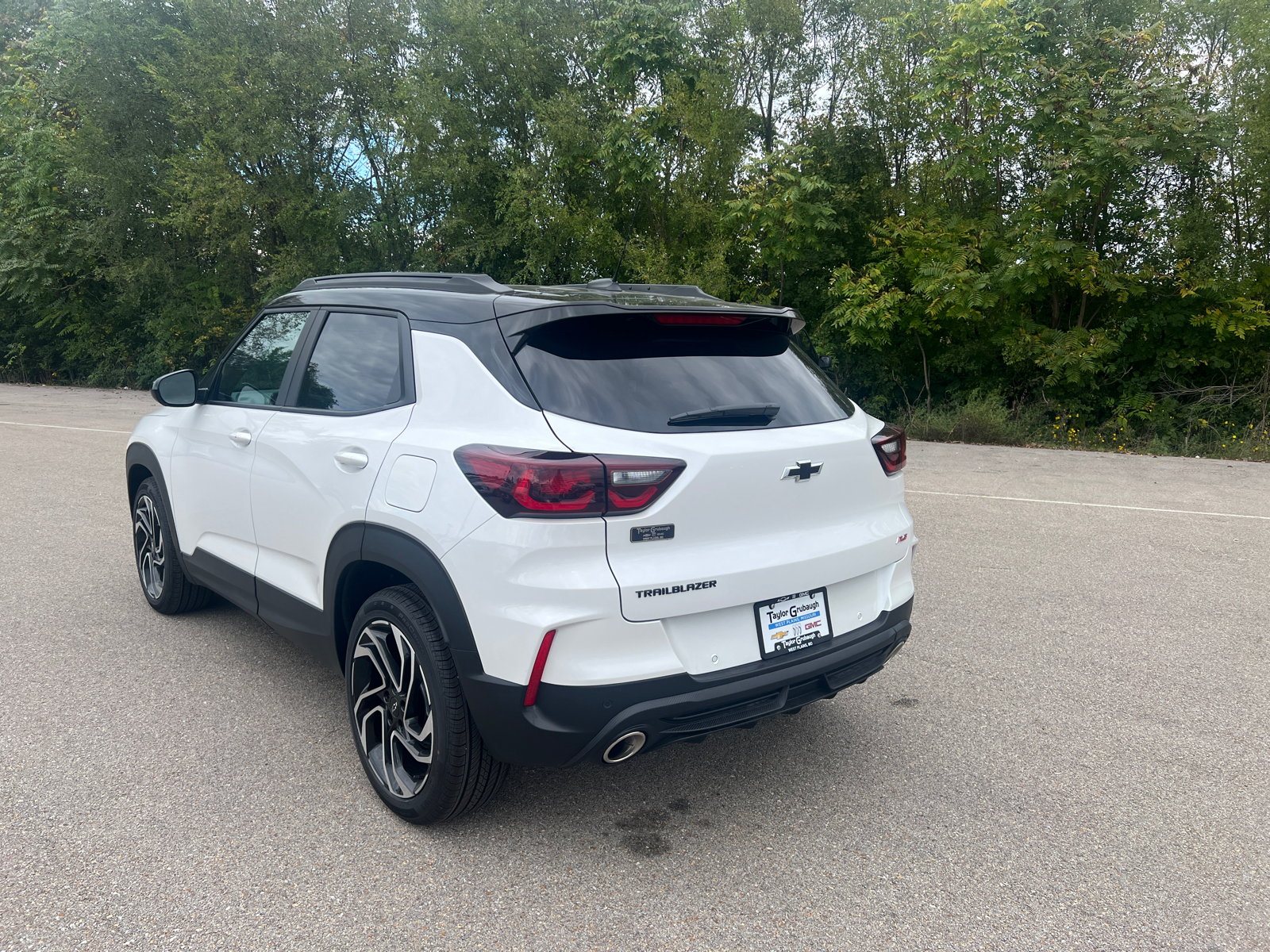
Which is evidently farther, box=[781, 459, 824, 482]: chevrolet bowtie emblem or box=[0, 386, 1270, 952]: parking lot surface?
box=[781, 459, 824, 482]: chevrolet bowtie emblem

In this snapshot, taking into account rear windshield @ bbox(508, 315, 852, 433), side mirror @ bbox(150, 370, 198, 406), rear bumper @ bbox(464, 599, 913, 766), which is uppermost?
side mirror @ bbox(150, 370, 198, 406)

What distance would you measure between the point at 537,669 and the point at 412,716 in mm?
708

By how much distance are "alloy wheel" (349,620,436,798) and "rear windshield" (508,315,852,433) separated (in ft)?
3.28

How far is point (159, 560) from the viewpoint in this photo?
511 centimetres

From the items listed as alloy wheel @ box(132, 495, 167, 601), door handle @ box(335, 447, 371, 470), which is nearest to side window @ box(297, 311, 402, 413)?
door handle @ box(335, 447, 371, 470)

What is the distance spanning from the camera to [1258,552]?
268 inches

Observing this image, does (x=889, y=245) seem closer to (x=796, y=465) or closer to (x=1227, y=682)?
(x=1227, y=682)

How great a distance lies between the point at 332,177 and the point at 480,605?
944 inches

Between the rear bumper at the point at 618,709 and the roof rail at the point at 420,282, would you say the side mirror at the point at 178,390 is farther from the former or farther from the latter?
the rear bumper at the point at 618,709

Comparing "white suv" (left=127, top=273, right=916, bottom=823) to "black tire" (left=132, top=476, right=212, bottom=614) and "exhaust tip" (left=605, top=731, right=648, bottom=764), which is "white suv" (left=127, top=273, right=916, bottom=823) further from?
"black tire" (left=132, top=476, right=212, bottom=614)

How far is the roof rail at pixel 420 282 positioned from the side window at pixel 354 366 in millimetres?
188

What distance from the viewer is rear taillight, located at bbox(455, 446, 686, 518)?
2.57m

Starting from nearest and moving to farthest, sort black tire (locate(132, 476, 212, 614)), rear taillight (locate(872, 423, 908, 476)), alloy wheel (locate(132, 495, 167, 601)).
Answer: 1. rear taillight (locate(872, 423, 908, 476))
2. black tire (locate(132, 476, 212, 614))
3. alloy wheel (locate(132, 495, 167, 601))

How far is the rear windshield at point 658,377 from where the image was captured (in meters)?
2.75
